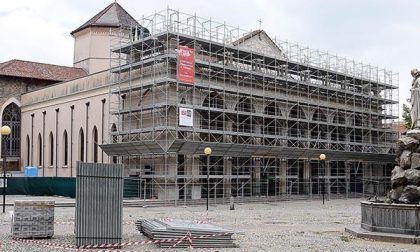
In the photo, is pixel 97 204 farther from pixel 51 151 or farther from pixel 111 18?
pixel 111 18

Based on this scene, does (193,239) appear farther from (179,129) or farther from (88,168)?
(179,129)

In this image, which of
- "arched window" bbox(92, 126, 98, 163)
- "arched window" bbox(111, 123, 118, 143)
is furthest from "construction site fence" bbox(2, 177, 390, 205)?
"arched window" bbox(92, 126, 98, 163)

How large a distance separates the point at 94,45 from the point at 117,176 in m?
43.2

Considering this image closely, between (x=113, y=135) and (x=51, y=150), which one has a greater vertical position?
(x=113, y=135)

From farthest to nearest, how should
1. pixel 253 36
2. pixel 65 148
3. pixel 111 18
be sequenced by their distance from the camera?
pixel 111 18 → pixel 65 148 → pixel 253 36

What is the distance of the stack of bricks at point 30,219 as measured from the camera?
50.1 ft

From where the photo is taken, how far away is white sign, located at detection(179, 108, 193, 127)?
115 feet

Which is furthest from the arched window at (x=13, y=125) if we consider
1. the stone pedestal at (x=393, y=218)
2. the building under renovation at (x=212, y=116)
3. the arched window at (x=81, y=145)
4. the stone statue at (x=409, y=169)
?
the stone pedestal at (x=393, y=218)

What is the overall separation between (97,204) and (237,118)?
25.3 meters

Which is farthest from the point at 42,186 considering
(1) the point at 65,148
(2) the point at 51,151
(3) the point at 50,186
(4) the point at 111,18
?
(4) the point at 111,18

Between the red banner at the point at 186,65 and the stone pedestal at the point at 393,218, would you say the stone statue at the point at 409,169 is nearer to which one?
the stone pedestal at the point at 393,218

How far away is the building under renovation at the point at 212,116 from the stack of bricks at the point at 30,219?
16800mm

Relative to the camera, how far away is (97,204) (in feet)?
46.3

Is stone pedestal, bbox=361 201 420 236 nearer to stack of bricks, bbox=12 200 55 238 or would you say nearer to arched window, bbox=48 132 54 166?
stack of bricks, bbox=12 200 55 238
